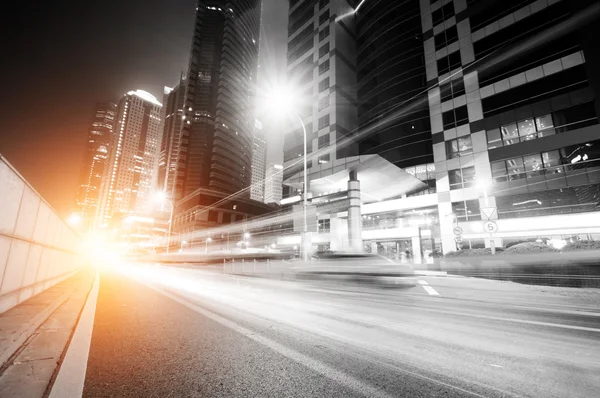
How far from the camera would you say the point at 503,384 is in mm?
2316

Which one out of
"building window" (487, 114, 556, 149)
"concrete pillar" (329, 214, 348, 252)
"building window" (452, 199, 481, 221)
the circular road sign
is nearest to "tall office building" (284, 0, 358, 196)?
"concrete pillar" (329, 214, 348, 252)

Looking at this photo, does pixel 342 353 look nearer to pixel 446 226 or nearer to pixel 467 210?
pixel 446 226

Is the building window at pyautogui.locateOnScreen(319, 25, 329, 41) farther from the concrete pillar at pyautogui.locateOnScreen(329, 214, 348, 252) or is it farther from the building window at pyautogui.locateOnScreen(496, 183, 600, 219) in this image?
the building window at pyautogui.locateOnScreen(496, 183, 600, 219)

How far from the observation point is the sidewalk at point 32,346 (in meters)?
2.10

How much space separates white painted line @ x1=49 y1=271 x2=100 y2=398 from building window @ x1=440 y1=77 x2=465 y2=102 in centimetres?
3752

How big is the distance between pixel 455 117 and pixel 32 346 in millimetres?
36717

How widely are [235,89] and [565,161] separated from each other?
5116 inches

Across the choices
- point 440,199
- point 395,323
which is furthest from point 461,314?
point 440,199

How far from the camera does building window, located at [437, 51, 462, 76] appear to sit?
32.1m

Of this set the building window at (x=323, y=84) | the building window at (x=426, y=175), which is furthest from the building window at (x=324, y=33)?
the building window at (x=426, y=175)

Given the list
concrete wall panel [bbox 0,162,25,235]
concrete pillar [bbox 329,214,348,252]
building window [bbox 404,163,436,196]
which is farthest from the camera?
concrete pillar [bbox 329,214,348,252]

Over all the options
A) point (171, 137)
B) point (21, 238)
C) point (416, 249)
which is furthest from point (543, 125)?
point (171, 137)

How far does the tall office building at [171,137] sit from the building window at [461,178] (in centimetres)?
12491

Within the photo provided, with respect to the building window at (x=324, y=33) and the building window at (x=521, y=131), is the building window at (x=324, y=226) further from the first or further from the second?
the building window at (x=324, y=33)
